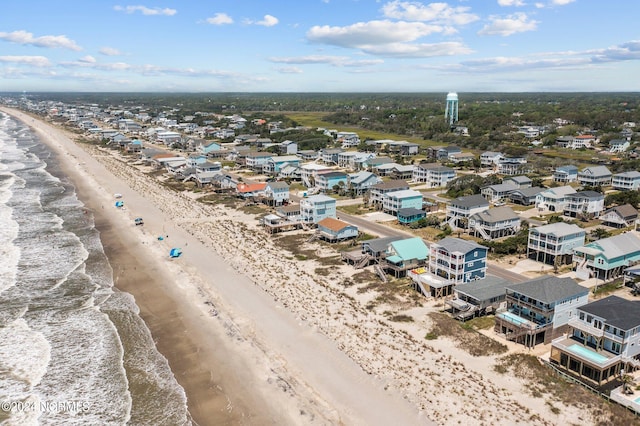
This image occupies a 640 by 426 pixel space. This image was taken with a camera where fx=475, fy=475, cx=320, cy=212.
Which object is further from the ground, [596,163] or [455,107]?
[455,107]

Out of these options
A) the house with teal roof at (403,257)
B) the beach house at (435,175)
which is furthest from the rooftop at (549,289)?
the beach house at (435,175)

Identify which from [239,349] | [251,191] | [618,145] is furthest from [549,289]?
[618,145]

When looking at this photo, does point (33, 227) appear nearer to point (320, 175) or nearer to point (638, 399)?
point (320, 175)

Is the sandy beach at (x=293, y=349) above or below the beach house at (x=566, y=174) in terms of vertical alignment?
below

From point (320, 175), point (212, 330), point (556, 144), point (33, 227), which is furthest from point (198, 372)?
point (556, 144)

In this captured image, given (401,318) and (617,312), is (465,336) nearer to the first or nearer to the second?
(401,318)

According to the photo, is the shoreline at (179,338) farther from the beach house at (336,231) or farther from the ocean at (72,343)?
the beach house at (336,231)
